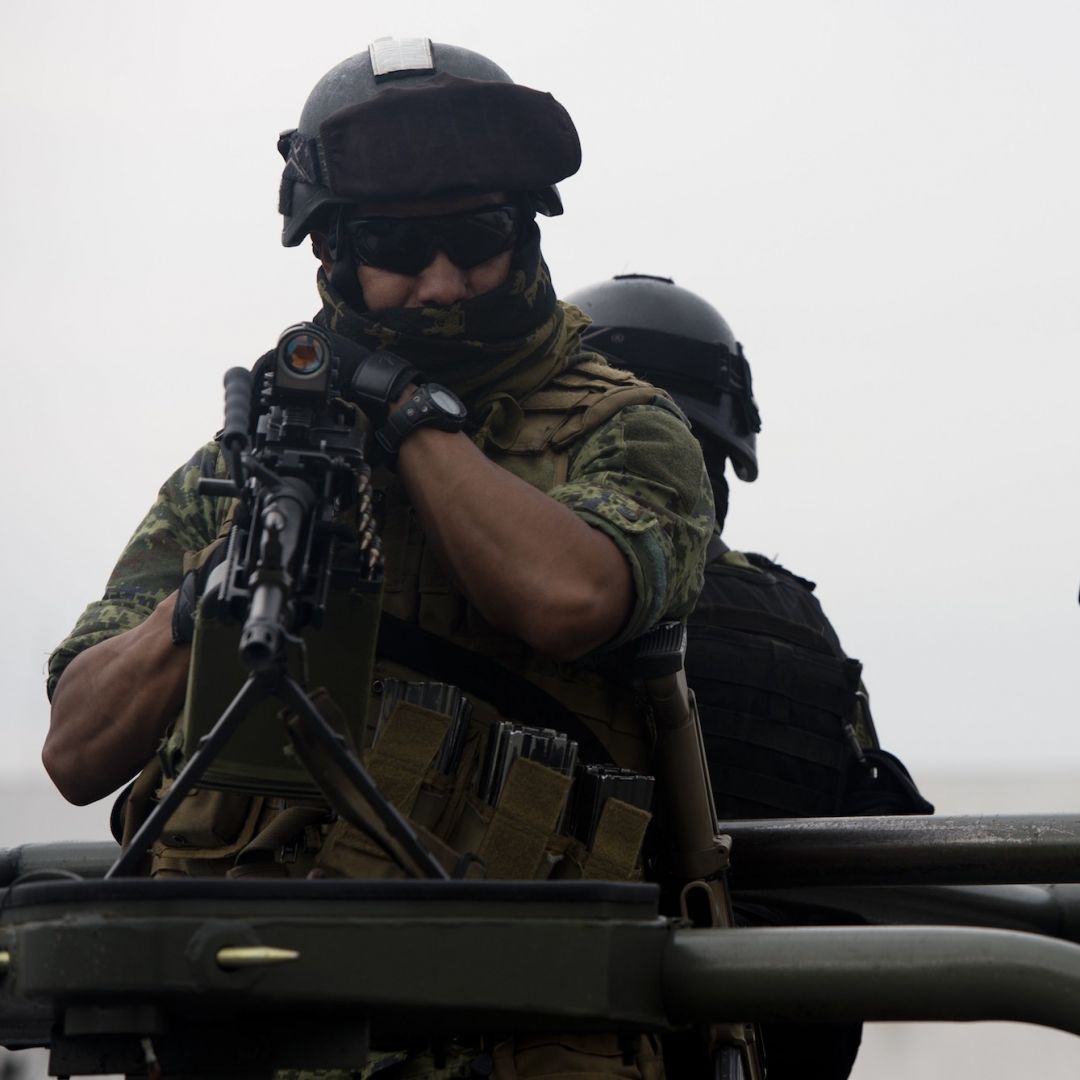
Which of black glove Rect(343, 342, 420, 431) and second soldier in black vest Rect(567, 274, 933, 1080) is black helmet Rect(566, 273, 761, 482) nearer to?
second soldier in black vest Rect(567, 274, 933, 1080)

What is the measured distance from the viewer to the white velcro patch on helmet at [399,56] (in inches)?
164


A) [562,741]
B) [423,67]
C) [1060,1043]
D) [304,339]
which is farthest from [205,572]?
[1060,1043]

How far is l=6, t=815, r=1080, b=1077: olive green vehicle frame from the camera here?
2.45m

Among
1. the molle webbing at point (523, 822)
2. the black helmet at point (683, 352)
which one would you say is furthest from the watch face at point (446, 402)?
the black helmet at point (683, 352)

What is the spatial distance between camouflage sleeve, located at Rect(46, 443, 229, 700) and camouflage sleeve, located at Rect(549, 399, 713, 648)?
30.0 inches

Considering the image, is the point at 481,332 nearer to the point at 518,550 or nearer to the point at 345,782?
the point at 518,550

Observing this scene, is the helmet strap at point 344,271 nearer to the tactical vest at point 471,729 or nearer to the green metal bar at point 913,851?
the tactical vest at point 471,729

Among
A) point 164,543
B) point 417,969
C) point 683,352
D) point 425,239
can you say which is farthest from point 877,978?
point 683,352

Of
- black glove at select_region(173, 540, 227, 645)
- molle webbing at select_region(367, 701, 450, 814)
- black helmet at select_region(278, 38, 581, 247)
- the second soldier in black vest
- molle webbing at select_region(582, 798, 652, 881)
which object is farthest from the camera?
the second soldier in black vest

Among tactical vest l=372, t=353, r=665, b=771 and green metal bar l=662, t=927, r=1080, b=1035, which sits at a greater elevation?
tactical vest l=372, t=353, r=665, b=771

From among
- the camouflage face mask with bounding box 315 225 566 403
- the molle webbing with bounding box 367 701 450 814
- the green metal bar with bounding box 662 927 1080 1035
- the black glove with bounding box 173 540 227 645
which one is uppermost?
the camouflage face mask with bounding box 315 225 566 403

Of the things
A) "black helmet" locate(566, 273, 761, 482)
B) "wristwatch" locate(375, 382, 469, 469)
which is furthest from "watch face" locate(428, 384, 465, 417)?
"black helmet" locate(566, 273, 761, 482)

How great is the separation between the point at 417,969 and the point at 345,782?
421 mm

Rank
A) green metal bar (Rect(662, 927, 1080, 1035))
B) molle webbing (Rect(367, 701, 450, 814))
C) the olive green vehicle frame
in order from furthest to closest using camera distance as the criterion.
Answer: molle webbing (Rect(367, 701, 450, 814)) → green metal bar (Rect(662, 927, 1080, 1035)) → the olive green vehicle frame
